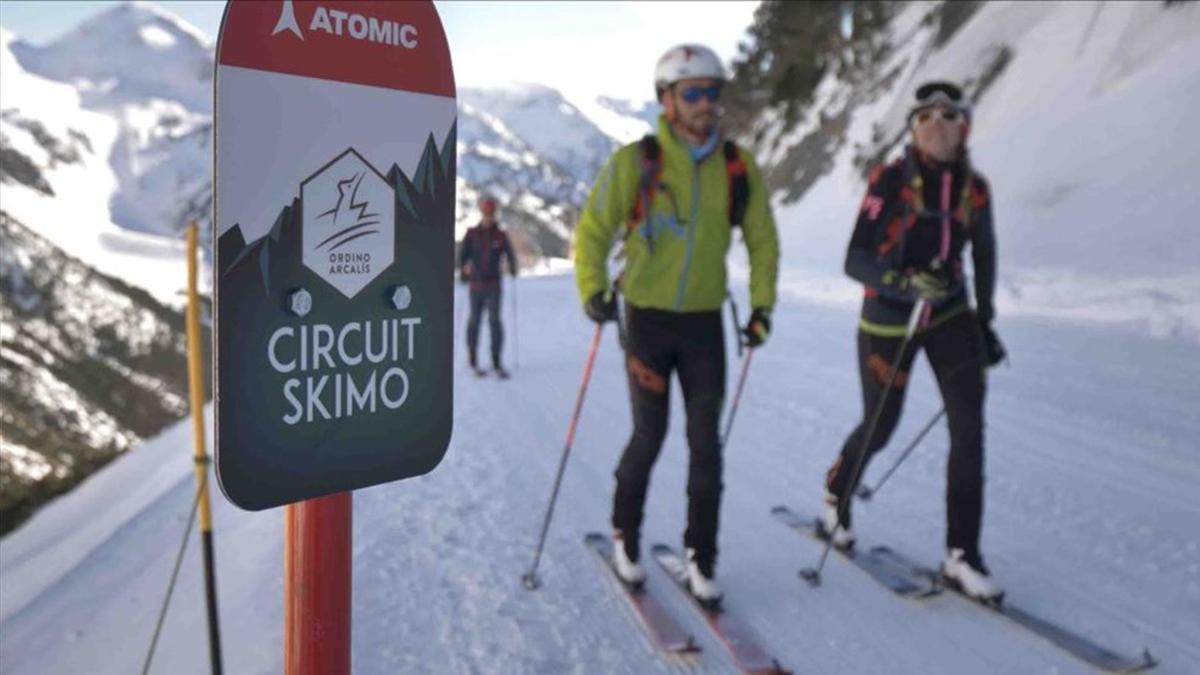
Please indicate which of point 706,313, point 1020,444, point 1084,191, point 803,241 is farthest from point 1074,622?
point 803,241

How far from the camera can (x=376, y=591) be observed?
3.33 m

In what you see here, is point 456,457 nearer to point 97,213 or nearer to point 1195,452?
point 97,213

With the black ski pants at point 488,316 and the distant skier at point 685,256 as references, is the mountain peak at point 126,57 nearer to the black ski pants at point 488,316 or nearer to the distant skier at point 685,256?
the distant skier at point 685,256

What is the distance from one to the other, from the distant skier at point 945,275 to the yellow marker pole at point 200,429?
2.62m

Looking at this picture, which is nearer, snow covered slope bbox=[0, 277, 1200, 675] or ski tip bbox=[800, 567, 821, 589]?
snow covered slope bbox=[0, 277, 1200, 675]

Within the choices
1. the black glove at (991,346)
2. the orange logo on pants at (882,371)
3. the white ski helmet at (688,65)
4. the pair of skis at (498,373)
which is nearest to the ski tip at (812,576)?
the orange logo on pants at (882,371)

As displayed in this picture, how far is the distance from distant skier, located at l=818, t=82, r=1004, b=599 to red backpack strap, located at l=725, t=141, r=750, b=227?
672 mm

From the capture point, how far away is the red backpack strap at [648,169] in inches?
125

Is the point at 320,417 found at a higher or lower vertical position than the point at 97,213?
lower

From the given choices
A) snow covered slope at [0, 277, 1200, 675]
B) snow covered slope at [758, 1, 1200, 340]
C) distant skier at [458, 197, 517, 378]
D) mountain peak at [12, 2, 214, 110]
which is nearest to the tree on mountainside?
snow covered slope at [758, 1, 1200, 340]

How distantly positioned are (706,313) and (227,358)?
224cm

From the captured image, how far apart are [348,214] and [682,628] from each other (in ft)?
7.51

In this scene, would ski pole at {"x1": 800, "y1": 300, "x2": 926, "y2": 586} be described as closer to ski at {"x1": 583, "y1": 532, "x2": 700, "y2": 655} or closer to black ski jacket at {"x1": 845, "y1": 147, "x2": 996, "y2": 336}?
black ski jacket at {"x1": 845, "y1": 147, "x2": 996, "y2": 336}

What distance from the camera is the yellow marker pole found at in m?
2.03
